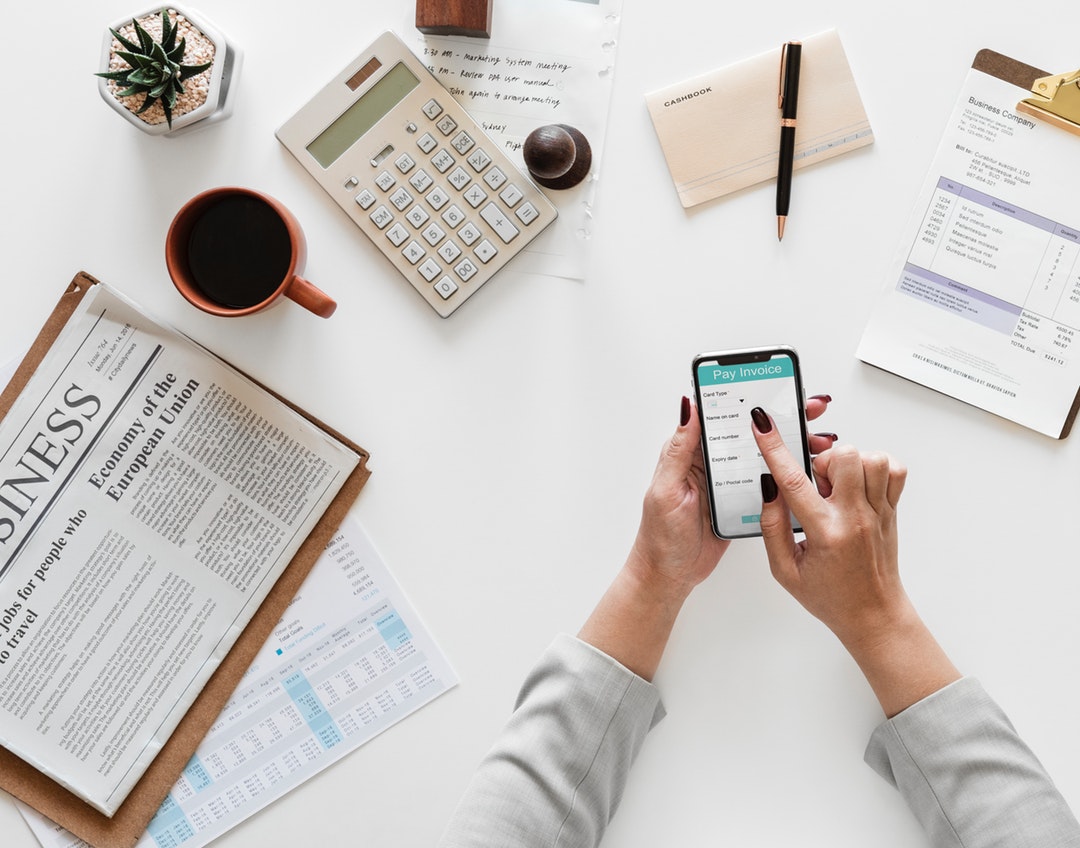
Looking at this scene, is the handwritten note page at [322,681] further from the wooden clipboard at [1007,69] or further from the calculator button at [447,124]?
the wooden clipboard at [1007,69]

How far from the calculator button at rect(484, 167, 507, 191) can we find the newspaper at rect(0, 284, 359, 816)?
11.4 inches

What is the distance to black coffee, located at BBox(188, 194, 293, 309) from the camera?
0.71 metres

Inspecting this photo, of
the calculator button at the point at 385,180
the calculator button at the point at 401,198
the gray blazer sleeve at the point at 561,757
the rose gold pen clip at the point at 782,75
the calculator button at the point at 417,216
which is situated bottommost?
the gray blazer sleeve at the point at 561,757

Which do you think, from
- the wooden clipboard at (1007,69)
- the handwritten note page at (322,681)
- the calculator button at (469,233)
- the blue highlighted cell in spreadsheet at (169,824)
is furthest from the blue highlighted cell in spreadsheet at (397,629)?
the wooden clipboard at (1007,69)

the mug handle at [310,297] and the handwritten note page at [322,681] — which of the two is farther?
the handwritten note page at [322,681]

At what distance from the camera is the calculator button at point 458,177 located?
750 millimetres

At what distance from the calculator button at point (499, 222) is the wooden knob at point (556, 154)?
47mm

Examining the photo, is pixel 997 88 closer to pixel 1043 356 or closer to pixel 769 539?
pixel 1043 356

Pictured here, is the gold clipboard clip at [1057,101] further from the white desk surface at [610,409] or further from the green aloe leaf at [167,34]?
the green aloe leaf at [167,34]

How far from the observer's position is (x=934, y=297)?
29.9 inches

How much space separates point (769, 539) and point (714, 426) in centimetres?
11

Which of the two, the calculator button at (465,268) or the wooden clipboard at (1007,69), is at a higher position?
the wooden clipboard at (1007,69)

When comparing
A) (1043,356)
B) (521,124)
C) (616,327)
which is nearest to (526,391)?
(616,327)

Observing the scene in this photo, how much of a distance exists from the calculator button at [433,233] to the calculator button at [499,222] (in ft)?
0.14
